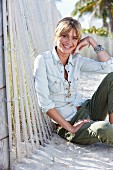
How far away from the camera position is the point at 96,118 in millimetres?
3902

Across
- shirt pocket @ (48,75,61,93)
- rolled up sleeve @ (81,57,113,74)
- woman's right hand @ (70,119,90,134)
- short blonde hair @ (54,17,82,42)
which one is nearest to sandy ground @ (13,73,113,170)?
woman's right hand @ (70,119,90,134)

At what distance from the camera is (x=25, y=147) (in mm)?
3236

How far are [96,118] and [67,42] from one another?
2.68 feet

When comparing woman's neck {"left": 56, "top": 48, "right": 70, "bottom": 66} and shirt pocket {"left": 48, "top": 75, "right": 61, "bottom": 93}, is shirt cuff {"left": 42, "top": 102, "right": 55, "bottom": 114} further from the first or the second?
woman's neck {"left": 56, "top": 48, "right": 70, "bottom": 66}

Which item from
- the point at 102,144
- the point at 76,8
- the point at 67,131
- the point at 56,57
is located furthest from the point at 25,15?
the point at 76,8

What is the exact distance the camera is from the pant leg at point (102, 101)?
3.64 metres

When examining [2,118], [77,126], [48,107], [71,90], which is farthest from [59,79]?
[2,118]

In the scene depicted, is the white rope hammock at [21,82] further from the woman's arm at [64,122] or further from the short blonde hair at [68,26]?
the short blonde hair at [68,26]

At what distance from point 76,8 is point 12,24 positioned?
28.0 metres

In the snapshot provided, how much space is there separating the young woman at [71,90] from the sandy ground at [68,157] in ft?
0.26

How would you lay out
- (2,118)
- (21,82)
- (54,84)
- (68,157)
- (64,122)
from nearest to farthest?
(2,118)
(21,82)
(68,157)
(64,122)
(54,84)

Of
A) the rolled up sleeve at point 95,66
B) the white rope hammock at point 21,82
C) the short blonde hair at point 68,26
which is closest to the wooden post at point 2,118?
the white rope hammock at point 21,82

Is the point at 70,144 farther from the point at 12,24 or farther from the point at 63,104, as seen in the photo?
the point at 12,24

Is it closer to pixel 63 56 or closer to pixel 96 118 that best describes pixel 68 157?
pixel 96 118
